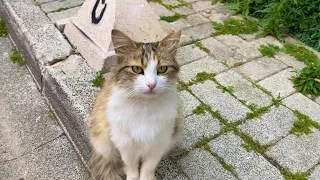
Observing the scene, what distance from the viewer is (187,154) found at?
217 centimetres

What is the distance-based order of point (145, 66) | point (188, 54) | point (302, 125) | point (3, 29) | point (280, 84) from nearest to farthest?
1. point (145, 66)
2. point (302, 125)
3. point (280, 84)
4. point (188, 54)
5. point (3, 29)

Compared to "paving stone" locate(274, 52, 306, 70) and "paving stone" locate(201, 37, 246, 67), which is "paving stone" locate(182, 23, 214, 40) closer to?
"paving stone" locate(201, 37, 246, 67)

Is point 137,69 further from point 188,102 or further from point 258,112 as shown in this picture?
point 258,112

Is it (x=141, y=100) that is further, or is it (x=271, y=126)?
(x=271, y=126)

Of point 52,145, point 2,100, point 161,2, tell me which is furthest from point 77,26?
point 161,2

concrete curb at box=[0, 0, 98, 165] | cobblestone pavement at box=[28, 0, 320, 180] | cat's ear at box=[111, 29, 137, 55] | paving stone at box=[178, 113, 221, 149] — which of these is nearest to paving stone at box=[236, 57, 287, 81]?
cobblestone pavement at box=[28, 0, 320, 180]

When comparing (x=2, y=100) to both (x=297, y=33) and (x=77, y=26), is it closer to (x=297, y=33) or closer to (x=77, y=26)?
(x=77, y=26)

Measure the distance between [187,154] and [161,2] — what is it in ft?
7.92

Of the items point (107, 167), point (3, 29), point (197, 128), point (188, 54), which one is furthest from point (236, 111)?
point (3, 29)

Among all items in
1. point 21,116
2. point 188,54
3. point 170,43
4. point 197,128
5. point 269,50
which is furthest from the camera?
point 269,50

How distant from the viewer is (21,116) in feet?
8.63

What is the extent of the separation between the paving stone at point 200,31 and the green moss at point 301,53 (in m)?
0.82

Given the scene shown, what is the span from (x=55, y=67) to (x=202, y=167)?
4.80 feet

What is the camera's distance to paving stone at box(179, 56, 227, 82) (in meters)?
2.95
